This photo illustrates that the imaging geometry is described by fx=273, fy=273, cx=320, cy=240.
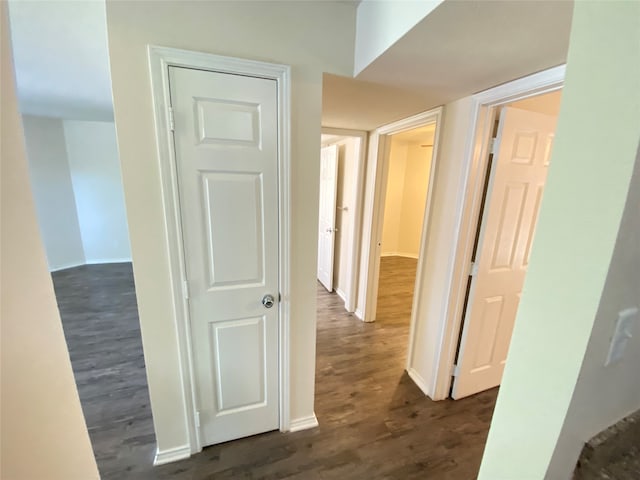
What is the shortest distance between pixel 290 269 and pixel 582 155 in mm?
1234

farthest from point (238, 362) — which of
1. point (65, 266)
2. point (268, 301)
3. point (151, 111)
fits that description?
point (65, 266)

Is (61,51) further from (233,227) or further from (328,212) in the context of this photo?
(328,212)

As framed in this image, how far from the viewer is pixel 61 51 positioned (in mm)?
1967

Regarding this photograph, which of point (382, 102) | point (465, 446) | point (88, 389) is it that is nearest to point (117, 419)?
point (88, 389)

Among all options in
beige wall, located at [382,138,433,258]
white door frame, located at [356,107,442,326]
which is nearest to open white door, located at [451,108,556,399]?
white door frame, located at [356,107,442,326]

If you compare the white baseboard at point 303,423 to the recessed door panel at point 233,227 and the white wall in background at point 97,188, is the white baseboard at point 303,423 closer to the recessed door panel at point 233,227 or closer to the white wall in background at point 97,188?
the recessed door panel at point 233,227

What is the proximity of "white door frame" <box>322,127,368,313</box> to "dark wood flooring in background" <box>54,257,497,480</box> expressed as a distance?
15.9 inches

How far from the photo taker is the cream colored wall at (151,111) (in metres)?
1.12

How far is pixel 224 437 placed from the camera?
1.66m

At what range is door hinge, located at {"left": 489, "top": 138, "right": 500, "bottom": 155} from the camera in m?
1.66

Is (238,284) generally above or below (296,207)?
below

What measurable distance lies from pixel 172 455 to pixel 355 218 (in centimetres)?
243

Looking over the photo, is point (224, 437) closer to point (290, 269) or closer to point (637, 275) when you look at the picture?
point (290, 269)

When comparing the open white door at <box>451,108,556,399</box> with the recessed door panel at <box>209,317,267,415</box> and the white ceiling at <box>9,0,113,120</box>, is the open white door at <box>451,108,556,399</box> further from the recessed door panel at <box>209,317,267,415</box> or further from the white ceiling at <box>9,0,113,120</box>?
the white ceiling at <box>9,0,113,120</box>
